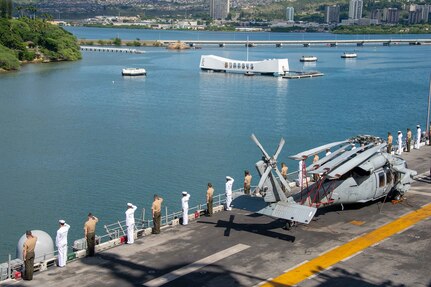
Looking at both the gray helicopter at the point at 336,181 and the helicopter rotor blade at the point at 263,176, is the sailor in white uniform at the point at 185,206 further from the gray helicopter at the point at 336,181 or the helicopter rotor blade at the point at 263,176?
the helicopter rotor blade at the point at 263,176

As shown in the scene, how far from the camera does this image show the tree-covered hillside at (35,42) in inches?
5659

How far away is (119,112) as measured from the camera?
79.8 metres

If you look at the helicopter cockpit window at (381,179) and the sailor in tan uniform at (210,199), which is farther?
the helicopter cockpit window at (381,179)

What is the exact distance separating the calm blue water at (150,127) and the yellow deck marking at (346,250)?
56.1 ft

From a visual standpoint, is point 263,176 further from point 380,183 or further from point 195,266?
point 380,183

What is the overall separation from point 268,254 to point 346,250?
306 cm

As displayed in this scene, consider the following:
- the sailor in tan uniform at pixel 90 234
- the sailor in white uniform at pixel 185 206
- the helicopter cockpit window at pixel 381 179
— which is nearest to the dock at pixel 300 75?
the helicopter cockpit window at pixel 381 179

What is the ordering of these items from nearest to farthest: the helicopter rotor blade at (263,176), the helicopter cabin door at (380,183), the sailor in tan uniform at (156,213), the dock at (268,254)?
the dock at (268,254)
the helicopter rotor blade at (263,176)
the sailor in tan uniform at (156,213)
the helicopter cabin door at (380,183)

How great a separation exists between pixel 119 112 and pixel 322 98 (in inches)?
1337

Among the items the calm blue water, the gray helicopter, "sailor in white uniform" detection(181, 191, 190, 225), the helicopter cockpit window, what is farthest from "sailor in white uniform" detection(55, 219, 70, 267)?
the helicopter cockpit window

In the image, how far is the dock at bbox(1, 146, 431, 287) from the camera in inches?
803

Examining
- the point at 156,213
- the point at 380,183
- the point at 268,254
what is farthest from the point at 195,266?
the point at 380,183

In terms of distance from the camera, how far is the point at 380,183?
27.9 metres

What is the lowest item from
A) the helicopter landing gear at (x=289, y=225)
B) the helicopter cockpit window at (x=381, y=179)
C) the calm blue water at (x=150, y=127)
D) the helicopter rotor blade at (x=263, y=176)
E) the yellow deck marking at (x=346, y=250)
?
the calm blue water at (x=150, y=127)
